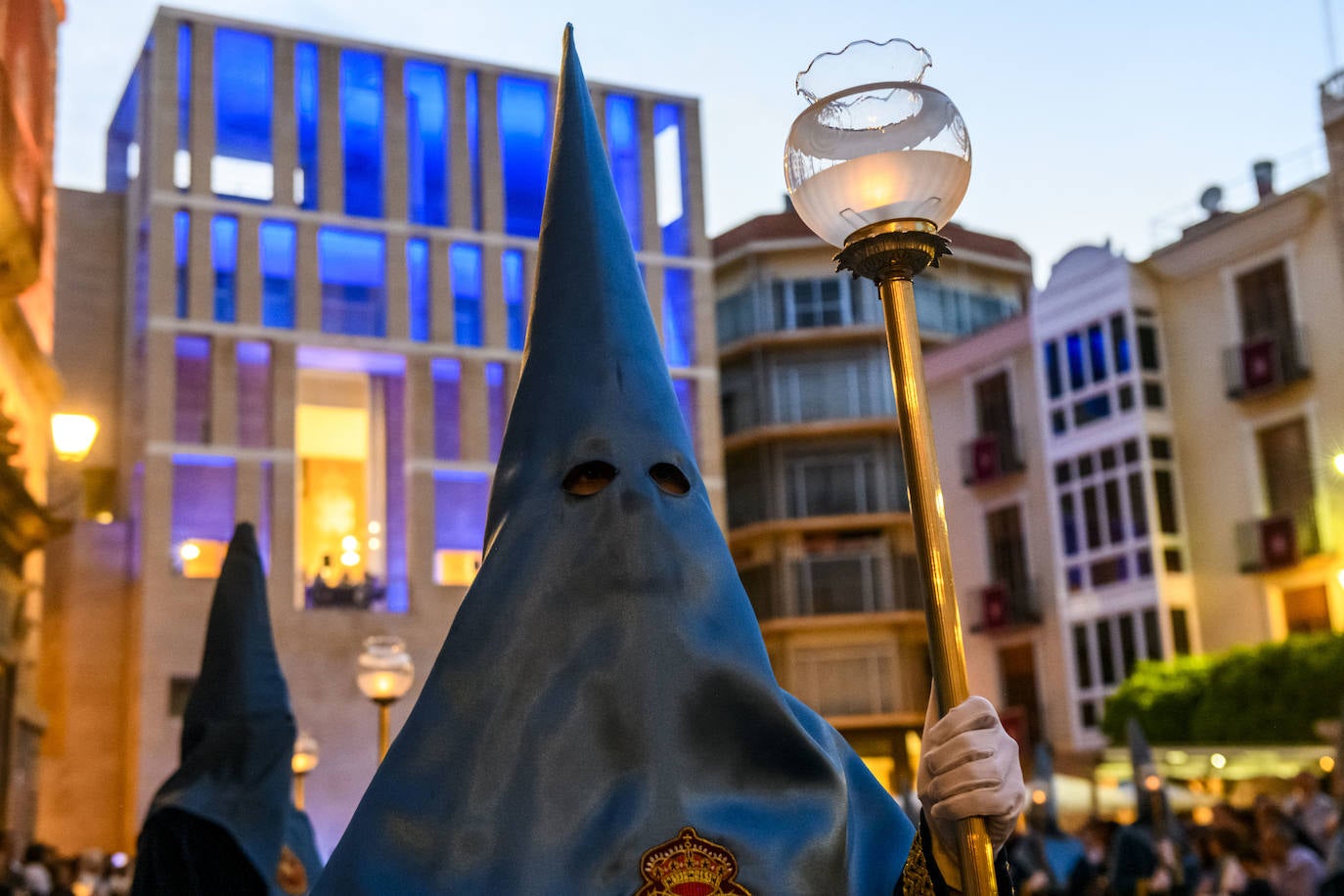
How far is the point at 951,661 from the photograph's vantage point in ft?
8.00

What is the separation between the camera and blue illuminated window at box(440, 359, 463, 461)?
31844mm

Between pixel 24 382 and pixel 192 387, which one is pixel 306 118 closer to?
pixel 192 387

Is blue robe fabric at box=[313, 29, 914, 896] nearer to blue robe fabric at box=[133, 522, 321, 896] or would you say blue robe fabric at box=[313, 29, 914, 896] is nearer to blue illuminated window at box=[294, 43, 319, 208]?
blue robe fabric at box=[133, 522, 321, 896]

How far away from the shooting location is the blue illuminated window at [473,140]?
33.2 metres

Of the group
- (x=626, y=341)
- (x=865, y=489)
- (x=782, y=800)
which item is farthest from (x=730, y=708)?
(x=865, y=489)

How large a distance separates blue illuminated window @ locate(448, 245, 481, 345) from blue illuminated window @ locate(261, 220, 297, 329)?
3.20m

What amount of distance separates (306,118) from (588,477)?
30423 millimetres

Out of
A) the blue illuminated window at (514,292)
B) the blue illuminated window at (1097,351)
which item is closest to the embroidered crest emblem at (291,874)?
the blue illuminated window at (1097,351)

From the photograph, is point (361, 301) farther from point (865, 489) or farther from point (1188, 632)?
point (1188, 632)

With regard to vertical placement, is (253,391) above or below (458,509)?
above

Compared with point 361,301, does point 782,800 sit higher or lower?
lower

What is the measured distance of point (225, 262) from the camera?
101 ft

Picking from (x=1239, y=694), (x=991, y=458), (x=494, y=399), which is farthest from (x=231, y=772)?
(x=991, y=458)

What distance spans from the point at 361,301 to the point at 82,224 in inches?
224
